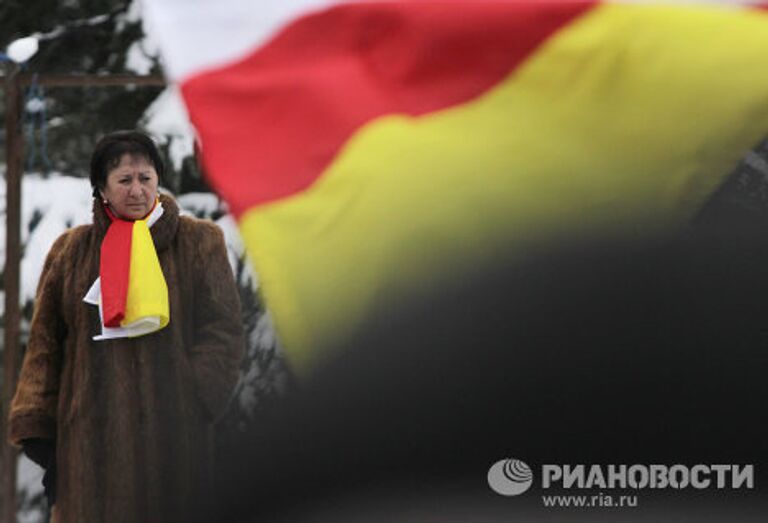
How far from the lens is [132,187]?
3436mm

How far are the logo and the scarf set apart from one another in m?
0.80

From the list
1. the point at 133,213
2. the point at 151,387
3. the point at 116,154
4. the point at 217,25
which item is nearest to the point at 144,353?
the point at 151,387

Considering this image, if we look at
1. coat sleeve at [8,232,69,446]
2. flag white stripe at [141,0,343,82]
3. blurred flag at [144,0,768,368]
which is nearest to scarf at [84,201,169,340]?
coat sleeve at [8,232,69,446]

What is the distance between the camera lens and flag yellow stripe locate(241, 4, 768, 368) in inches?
125

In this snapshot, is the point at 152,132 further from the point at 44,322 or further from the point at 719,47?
the point at 719,47

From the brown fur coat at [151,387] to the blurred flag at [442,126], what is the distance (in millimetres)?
179

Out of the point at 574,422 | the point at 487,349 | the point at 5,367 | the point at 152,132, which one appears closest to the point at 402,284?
the point at 487,349

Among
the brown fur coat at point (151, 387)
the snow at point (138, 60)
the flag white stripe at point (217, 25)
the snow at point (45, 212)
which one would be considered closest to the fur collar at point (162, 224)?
the brown fur coat at point (151, 387)

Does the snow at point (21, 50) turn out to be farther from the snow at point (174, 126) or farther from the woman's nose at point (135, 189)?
the woman's nose at point (135, 189)

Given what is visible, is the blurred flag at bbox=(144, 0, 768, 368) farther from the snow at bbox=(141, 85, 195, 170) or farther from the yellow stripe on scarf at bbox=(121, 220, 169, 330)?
the yellow stripe on scarf at bbox=(121, 220, 169, 330)

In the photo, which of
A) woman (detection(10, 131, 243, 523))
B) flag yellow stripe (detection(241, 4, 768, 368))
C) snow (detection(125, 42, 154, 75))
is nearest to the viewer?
flag yellow stripe (detection(241, 4, 768, 368))

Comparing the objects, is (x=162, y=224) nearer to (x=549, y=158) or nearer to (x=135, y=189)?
(x=135, y=189)

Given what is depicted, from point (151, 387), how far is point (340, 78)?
2.65ft

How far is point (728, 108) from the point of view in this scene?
3170 millimetres
